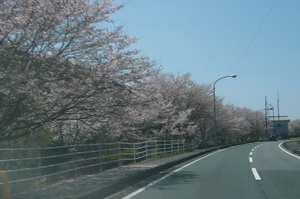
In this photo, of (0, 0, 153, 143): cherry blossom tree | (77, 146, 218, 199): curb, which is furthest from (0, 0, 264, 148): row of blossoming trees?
Result: (77, 146, 218, 199): curb

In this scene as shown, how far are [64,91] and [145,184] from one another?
3.81 m

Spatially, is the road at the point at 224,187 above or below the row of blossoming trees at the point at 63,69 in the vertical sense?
below

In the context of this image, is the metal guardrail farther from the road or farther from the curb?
the road

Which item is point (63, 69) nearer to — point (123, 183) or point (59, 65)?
point (59, 65)

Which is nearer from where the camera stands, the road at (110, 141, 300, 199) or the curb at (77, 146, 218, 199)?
the curb at (77, 146, 218, 199)

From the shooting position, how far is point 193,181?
41.7ft

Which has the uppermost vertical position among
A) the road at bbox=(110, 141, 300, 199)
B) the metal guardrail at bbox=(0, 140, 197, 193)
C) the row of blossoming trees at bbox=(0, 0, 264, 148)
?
the row of blossoming trees at bbox=(0, 0, 264, 148)

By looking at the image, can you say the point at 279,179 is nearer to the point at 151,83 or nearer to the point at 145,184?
the point at 145,184

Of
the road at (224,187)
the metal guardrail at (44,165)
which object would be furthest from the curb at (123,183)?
the metal guardrail at (44,165)

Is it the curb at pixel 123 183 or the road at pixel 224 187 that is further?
the road at pixel 224 187

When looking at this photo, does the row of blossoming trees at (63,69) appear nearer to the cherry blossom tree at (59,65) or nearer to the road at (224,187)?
the cherry blossom tree at (59,65)

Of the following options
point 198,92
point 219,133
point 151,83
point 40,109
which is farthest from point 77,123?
point 219,133

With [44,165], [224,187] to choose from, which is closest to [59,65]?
[44,165]

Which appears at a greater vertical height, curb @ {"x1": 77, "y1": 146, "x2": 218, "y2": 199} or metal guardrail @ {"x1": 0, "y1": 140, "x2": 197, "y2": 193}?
metal guardrail @ {"x1": 0, "y1": 140, "x2": 197, "y2": 193}
